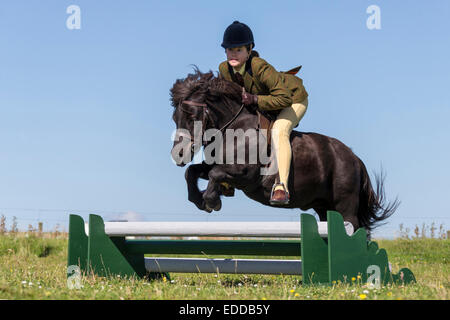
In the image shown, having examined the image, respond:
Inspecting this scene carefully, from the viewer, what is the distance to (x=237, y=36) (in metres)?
4.27

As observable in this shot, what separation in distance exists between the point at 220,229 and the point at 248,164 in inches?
25.8

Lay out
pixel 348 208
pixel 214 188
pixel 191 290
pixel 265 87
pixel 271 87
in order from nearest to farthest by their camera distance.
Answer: pixel 191 290 < pixel 214 188 < pixel 271 87 < pixel 265 87 < pixel 348 208

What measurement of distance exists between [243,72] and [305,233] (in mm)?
1516

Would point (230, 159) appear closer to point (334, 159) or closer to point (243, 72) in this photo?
point (243, 72)

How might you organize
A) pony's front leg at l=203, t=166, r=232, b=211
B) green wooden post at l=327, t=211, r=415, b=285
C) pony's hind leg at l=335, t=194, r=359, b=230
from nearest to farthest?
1. green wooden post at l=327, t=211, r=415, b=285
2. pony's front leg at l=203, t=166, r=232, b=211
3. pony's hind leg at l=335, t=194, r=359, b=230

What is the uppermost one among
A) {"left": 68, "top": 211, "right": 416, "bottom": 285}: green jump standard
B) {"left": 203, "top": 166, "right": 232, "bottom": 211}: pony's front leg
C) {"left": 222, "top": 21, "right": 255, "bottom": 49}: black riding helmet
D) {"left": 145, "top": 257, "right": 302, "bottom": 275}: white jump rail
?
{"left": 222, "top": 21, "right": 255, "bottom": 49}: black riding helmet

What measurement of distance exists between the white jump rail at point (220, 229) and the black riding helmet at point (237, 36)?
4.91 ft

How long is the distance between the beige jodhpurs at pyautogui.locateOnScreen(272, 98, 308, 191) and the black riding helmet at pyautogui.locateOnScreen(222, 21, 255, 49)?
0.66m

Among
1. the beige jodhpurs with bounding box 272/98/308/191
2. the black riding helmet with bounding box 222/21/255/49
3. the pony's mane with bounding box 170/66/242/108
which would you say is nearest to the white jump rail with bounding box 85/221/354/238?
the beige jodhpurs with bounding box 272/98/308/191

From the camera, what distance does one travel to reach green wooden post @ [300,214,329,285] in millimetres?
3684

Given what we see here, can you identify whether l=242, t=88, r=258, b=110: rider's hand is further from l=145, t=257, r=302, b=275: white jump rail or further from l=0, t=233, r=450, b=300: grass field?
l=0, t=233, r=450, b=300: grass field

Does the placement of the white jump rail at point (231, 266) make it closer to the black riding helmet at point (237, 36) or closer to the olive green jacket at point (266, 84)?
the olive green jacket at point (266, 84)

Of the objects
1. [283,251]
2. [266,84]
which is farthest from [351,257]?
[266,84]

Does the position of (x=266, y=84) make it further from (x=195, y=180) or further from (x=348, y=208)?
(x=348, y=208)
